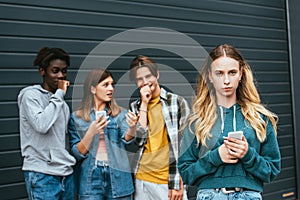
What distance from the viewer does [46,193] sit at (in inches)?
128

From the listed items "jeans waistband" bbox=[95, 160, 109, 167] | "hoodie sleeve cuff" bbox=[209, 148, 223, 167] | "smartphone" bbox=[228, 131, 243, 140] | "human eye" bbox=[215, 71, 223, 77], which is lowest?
"jeans waistband" bbox=[95, 160, 109, 167]

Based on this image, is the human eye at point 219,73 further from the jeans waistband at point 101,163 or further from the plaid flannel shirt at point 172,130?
the jeans waistband at point 101,163

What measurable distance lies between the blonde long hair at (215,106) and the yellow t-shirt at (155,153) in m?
0.87

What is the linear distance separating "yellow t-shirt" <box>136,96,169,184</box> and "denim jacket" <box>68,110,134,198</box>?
140mm

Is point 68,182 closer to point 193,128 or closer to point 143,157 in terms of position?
point 143,157

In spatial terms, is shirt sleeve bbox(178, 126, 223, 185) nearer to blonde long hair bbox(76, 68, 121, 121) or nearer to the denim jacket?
the denim jacket

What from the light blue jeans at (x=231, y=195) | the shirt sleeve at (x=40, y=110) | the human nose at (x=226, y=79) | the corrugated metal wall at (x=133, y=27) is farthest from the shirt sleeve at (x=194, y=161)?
the corrugated metal wall at (x=133, y=27)

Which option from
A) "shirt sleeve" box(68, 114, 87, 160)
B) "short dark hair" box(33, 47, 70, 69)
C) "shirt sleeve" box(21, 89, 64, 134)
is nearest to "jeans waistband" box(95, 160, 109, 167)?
"shirt sleeve" box(68, 114, 87, 160)

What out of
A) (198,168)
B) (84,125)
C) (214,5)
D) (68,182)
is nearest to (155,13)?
(214,5)

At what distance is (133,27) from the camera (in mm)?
4742

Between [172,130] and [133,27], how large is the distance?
1.49 metres

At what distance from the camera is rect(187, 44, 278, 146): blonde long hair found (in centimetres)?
266

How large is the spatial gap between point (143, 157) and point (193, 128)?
1046 mm

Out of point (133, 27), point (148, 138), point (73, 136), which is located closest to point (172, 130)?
point (148, 138)
